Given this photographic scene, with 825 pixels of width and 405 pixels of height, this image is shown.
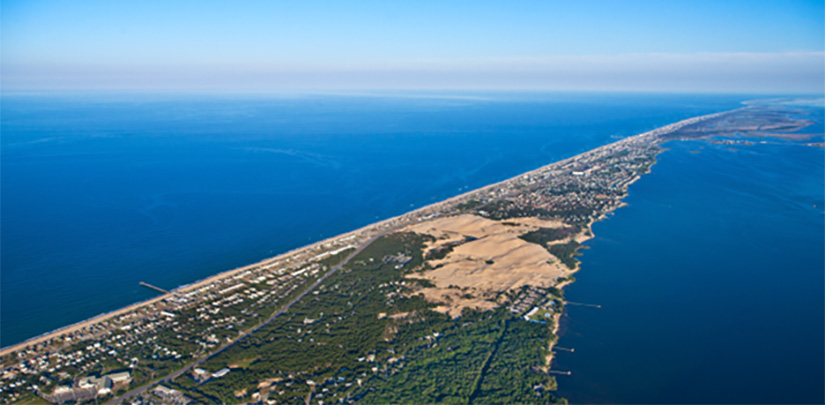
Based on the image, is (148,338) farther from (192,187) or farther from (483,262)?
(192,187)

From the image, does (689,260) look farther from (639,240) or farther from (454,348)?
(454,348)

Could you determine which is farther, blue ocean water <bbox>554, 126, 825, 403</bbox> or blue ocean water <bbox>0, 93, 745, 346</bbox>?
blue ocean water <bbox>0, 93, 745, 346</bbox>

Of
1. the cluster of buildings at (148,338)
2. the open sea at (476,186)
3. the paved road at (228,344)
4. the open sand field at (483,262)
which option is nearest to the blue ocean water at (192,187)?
the open sea at (476,186)

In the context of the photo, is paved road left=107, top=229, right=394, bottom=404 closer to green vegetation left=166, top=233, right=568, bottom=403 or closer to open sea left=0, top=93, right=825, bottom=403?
green vegetation left=166, top=233, right=568, bottom=403

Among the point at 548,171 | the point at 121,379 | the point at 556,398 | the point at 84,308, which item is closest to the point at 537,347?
the point at 556,398

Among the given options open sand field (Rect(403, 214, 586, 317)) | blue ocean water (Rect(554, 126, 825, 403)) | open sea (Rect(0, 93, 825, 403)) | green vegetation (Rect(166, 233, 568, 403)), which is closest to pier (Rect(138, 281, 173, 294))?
open sea (Rect(0, 93, 825, 403))
